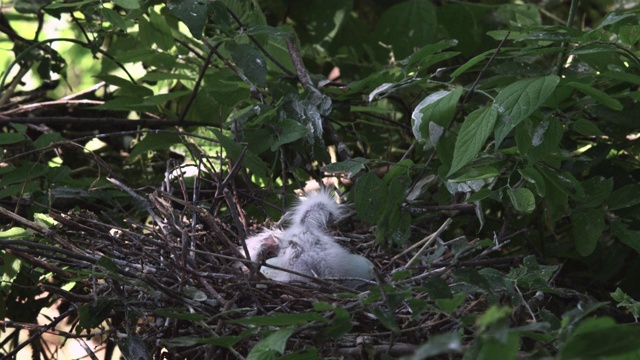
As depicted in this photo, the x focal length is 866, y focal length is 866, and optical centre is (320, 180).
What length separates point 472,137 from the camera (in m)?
1.82

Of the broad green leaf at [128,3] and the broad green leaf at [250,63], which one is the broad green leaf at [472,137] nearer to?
the broad green leaf at [250,63]

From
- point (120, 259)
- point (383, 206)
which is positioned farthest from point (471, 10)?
point (120, 259)

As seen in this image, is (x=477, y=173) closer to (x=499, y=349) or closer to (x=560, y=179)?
(x=560, y=179)

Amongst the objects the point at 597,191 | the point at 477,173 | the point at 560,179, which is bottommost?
the point at 597,191

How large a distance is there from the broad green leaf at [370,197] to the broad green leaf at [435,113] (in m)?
0.20

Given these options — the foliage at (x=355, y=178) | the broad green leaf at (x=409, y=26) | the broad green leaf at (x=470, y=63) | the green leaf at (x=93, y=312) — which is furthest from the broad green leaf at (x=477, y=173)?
the broad green leaf at (x=409, y=26)

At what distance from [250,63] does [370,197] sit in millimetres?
469

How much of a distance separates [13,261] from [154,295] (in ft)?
2.08

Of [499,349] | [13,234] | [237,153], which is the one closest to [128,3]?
[237,153]

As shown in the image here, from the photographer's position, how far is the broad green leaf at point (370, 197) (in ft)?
7.20

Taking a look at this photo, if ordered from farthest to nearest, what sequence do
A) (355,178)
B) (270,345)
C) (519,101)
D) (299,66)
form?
1. (299,66)
2. (355,178)
3. (519,101)
4. (270,345)

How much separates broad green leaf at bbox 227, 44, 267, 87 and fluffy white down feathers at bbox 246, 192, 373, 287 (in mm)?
461

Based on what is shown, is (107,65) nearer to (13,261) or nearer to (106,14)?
(106,14)

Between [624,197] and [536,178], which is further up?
[536,178]
